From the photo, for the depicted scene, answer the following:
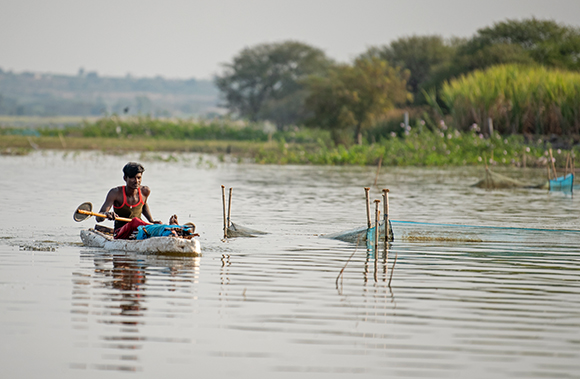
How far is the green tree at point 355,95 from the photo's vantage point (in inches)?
1654

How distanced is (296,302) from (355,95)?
1339 inches

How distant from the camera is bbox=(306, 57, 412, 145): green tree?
138ft

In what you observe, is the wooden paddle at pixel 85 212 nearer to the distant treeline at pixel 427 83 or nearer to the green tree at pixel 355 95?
the distant treeline at pixel 427 83

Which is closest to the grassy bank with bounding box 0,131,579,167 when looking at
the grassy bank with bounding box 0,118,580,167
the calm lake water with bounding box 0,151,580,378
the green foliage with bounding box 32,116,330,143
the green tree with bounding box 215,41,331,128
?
the grassy bank with bounding box 0,118,580,167

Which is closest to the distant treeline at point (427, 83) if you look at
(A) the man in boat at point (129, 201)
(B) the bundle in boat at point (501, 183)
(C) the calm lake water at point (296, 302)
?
(B) the bundle in boat at point (501, 183)

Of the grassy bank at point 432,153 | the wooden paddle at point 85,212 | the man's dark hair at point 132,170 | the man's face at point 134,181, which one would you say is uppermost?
the grassy bank at point 432,153

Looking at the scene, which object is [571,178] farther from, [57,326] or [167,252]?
[57,326]

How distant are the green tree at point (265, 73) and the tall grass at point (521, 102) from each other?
46.6 m

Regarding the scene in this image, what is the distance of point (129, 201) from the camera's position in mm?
11125

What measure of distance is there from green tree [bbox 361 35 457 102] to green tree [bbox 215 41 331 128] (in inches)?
764

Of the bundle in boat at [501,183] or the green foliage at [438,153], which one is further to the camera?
the green foliage at [438,153]

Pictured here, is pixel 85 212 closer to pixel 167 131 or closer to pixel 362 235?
pixel 362 235

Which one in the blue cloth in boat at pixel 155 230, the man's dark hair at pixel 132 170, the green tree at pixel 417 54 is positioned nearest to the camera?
the blue cloth in boat at pixel 155 230

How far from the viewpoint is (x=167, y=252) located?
10539 mm
